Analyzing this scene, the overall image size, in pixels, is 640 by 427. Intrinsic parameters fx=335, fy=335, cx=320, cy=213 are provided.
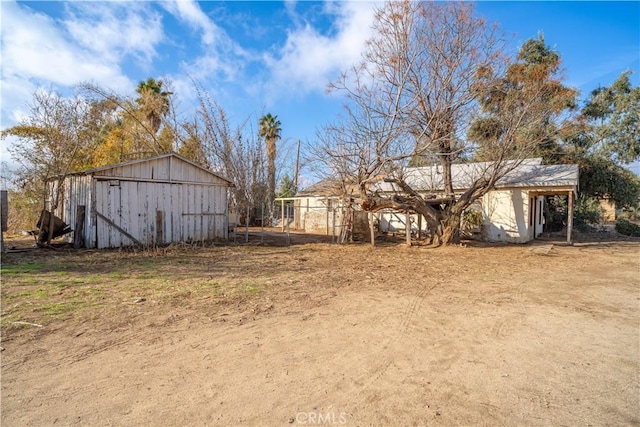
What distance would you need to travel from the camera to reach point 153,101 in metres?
20.9

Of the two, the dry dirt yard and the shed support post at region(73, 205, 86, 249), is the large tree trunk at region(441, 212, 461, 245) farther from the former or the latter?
the shed support post at region(73, 205, 86, 249)

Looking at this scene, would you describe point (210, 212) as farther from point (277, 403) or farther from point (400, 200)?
point (277, 403)

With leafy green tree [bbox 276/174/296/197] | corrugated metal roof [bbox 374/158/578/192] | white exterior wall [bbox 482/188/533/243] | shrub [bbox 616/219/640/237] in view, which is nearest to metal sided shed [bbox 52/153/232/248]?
corrugated metal roof [bbox 374/158/578/192]

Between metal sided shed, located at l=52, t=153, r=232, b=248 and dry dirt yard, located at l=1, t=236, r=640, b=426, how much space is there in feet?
12.2

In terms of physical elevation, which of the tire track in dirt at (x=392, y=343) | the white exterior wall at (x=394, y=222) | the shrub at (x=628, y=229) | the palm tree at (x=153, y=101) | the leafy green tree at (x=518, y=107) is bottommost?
the tire track in dirt at (x=392, y=343)

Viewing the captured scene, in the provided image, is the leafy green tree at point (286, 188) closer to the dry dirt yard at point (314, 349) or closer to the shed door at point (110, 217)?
the shed door at point (110, 217)

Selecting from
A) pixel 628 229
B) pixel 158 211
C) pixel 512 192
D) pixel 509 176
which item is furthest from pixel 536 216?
pixel 158 211

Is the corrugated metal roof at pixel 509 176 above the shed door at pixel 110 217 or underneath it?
above

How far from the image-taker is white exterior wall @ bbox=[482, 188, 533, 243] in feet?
48.8

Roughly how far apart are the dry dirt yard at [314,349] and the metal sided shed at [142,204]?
371 cm

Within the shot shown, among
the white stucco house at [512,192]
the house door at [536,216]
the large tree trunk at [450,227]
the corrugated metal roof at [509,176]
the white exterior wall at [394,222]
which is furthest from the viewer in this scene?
the white exterior wall at [394,222]

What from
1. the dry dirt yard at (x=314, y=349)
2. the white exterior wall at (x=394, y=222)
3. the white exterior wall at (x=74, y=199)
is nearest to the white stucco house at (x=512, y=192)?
the white exterior wall at (x=394, y=222)

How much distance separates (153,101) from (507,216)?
68.8 ft

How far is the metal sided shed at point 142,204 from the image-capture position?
1110 centimetres
